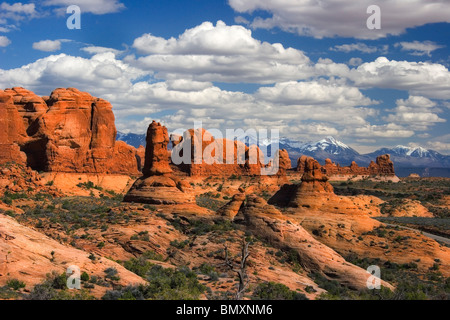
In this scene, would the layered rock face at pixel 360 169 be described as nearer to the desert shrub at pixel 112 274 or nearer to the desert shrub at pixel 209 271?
the desert shrub at pixel 209 271

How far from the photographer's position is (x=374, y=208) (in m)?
88.6

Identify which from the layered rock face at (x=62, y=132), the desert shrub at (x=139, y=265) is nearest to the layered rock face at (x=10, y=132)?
the layered rock face at (x=62, y=132)

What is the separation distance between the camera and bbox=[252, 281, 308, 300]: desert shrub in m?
27.2

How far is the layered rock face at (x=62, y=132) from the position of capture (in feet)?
231

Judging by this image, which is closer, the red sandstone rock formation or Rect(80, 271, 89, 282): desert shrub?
Rect(80, 271, 89, 282): desert shrub

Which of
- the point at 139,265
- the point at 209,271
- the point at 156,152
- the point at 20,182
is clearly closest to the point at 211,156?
the point at 20,182

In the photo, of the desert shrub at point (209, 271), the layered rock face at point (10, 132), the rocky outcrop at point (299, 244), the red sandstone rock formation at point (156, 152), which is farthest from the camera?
the layered rock face at point (10, 132)

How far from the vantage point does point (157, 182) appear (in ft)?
162

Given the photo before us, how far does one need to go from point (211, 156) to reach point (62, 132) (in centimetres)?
3766

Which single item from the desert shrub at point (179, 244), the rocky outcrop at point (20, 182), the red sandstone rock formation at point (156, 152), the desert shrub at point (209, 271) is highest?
the red sandstone rock formation at point (156, 152)

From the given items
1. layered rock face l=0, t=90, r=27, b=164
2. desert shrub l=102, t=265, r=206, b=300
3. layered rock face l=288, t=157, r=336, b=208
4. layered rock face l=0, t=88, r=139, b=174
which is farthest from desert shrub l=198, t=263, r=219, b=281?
layered rock face l=0, t=88, r=139, b=174

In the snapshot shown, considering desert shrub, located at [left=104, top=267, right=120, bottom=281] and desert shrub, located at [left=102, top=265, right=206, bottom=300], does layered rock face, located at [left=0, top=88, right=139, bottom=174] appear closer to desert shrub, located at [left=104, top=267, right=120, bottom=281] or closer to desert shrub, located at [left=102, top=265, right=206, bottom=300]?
desert shrub, located at [left=102, top=265, right=206, bottom=300]

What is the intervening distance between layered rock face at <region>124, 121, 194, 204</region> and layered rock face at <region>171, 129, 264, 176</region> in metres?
47.3

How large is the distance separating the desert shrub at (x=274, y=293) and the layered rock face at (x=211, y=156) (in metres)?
71.3
